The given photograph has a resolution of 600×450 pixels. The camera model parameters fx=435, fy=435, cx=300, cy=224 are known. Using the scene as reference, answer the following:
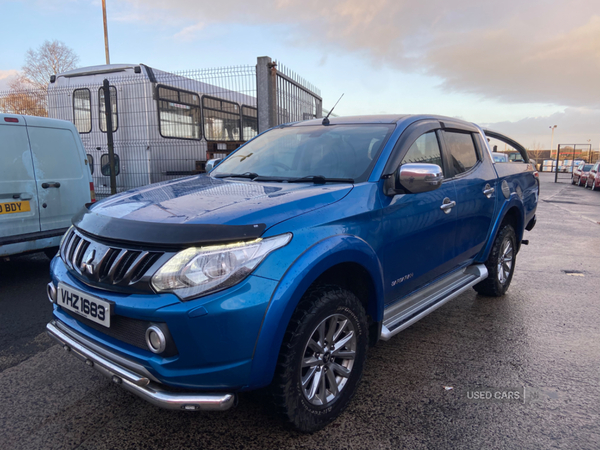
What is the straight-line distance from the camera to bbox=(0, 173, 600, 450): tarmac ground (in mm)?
2318

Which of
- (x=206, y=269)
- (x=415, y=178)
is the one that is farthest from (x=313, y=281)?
(x=415, y=178)

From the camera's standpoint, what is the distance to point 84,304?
2.22 metres

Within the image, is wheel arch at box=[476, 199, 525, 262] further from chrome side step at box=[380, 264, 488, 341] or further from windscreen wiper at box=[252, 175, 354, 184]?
windscreen wiper at box=[252, 175, 354, 184]

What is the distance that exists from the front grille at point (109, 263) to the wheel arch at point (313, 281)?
0.58m

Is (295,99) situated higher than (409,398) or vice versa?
(295,99)

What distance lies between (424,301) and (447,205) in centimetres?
76

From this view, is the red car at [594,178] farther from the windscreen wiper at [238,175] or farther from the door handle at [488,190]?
the windscreen wiper at [238,175]

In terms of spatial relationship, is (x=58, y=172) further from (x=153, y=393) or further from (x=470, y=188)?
(x=470, y=188)

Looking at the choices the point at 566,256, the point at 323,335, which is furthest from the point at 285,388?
the point at 566,256

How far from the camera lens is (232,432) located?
238 centimetres

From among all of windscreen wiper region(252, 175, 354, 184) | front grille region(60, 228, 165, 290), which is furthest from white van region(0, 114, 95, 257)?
windscreen wiper region(252, 175, 354, 184)

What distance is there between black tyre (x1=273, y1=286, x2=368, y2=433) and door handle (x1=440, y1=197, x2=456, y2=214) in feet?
4.00

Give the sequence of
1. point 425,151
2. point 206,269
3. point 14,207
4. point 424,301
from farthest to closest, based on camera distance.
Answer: point 14,207 < point 425,151 < point 424,301 < point 206,269

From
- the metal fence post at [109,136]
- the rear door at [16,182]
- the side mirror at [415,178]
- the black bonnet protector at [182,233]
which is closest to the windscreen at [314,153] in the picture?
the side mirror at [415,178]
